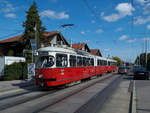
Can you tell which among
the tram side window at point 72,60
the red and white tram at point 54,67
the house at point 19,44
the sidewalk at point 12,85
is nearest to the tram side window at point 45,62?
the red and white tram at point 54,67

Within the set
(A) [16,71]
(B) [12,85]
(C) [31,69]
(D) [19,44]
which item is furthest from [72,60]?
(D) [19,44]

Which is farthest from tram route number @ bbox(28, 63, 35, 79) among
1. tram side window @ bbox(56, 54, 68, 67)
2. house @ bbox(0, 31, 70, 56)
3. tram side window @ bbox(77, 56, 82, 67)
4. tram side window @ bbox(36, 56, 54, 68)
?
house @ bbox(0, 31, 70, 56)

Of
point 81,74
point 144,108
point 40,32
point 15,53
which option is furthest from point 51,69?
point 15,53

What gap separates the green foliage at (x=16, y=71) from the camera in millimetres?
18750

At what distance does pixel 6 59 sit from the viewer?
64.2 feet

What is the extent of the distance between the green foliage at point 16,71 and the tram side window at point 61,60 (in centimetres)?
973

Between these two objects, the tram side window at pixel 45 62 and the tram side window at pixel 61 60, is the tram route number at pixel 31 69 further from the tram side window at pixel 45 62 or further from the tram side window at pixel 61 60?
the tram side window at pixel 61 60

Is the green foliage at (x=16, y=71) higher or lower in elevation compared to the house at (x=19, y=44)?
lower

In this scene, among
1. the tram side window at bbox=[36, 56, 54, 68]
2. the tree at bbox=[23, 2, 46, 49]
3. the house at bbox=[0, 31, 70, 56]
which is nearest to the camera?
the tram side window at bbox=[36, 56, 54, 68]

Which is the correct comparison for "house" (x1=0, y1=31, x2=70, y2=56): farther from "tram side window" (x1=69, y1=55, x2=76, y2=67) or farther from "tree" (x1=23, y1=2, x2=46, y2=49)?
"tram side window" (x1=69, y1=55, x2=76, y2=67)

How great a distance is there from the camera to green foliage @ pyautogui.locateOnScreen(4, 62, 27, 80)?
61.5 feet

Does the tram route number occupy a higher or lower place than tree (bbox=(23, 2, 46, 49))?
lower

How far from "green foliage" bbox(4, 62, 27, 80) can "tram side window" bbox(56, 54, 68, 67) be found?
9734mm

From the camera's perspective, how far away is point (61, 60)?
36.8 feet
